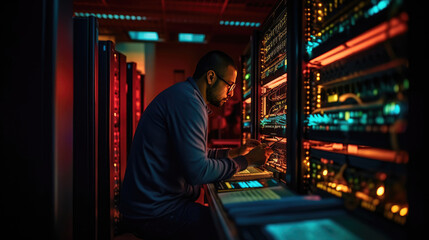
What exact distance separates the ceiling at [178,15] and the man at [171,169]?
7.51ft

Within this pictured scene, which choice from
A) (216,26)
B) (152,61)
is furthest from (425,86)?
(152,61)

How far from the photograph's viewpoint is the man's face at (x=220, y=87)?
1312mm

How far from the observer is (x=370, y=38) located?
0.69 meters

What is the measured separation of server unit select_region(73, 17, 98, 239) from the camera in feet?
4.84

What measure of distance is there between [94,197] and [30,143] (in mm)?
1052

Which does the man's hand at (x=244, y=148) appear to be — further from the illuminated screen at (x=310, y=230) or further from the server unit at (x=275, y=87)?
the illuminated screen at (x=310, y=230)

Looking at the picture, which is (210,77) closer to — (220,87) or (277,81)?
(220,87)

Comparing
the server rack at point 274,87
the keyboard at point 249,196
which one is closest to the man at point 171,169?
the keyboard at point 249,196

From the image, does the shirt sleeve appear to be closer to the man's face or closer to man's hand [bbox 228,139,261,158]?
the man's face

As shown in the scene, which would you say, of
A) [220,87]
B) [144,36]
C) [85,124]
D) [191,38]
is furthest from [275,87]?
[144,36]

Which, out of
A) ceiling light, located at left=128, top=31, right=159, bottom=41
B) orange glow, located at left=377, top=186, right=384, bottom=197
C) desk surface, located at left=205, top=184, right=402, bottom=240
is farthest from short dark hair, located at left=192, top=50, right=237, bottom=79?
ceiling light, located at left=128, top=31, right=159, bottom=41

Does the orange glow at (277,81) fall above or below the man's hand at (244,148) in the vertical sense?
above

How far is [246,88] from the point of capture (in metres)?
2.18

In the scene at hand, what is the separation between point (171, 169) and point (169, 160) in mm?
44
